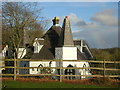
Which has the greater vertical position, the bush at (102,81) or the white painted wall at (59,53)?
the white painted wall at (59,53)

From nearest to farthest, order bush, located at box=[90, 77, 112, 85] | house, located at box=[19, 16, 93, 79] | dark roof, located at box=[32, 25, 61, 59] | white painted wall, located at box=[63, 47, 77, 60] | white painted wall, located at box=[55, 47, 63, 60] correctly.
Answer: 1. bush, located at box=[90, 77, 112, 85]
2. house, located at box=[19, 16, 93, 79]
3. white painted wall, located at box=[63, 47, 77, 60]
4. white painted wall, located at box=[55, 47, 63, 60]
5. dark roof, located at box=[32, 25, 61, 59]

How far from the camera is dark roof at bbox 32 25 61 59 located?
84.4 ft

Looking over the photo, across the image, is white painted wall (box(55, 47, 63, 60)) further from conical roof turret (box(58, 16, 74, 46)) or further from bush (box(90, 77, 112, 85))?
bush (box(90, 77, 112, 85))

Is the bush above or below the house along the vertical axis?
below

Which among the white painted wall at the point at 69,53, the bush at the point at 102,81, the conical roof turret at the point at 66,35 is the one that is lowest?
the bush at the point at 102,81

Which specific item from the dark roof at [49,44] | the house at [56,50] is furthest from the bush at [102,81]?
the dark roof at [49,44]

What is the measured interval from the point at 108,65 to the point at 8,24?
1330 centimetres

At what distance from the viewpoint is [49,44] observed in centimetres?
2684

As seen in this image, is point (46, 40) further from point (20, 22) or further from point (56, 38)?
point (20, 22)

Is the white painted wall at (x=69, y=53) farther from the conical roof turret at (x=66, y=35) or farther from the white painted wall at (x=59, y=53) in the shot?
the conical roof turret at (x=66, y=35)

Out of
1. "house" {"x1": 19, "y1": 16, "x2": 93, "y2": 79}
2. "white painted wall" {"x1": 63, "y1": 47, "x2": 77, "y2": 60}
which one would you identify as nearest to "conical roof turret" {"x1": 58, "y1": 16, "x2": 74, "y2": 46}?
"house" {"x1": 19, "y1": 16, "x2": 93, "y2": 79}

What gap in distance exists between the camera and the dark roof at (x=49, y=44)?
25.7 m

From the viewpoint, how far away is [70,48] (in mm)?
24078

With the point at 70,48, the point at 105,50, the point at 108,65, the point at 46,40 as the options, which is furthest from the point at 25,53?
the point at 105,50
